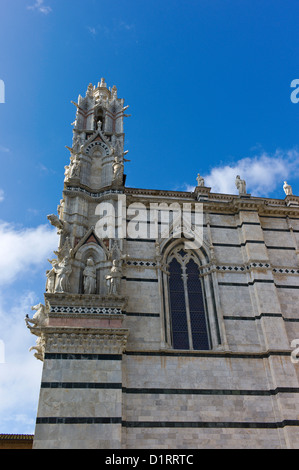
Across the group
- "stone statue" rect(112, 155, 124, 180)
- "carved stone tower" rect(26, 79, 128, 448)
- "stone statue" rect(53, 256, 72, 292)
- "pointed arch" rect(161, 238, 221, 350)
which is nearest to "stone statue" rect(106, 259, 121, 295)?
"carved stone tower" rect(26, 79, 128, 448)

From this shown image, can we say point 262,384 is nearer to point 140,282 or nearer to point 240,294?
point 240,294

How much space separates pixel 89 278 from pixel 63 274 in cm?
79

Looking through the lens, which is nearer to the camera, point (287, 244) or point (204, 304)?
point (204, 304)

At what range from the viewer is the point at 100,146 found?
17562 mm

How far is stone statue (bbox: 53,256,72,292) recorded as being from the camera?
12.6 metres

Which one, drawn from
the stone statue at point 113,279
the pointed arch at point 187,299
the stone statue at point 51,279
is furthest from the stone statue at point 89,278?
the pointed arch at point 187,299

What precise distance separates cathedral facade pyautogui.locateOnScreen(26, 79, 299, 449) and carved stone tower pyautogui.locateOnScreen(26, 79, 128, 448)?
1.2 inches

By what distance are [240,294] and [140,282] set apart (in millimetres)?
3206

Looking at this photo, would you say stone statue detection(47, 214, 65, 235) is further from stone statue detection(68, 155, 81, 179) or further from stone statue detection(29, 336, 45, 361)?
stone statue detection(29, 336, 45, 361)

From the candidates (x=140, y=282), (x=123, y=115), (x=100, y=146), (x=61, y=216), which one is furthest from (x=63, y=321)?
(x=123, y=115)

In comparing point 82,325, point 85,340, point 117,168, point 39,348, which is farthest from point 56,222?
point 85,340

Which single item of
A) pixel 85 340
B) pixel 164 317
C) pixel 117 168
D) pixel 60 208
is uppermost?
pixel 117 168

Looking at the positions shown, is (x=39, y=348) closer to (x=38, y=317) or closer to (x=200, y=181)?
(x=38, y=317)

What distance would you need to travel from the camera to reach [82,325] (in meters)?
12.0
